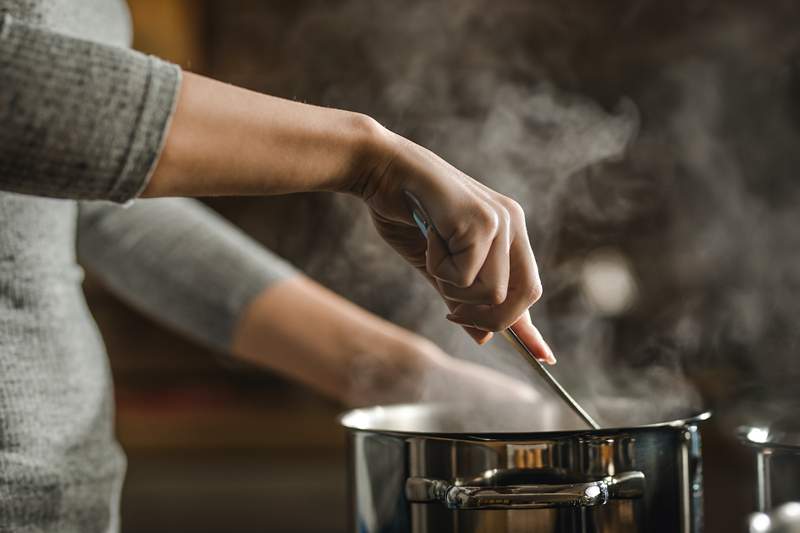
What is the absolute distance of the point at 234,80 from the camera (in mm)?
2139

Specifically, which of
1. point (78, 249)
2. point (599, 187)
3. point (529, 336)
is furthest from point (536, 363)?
point (599, 187)

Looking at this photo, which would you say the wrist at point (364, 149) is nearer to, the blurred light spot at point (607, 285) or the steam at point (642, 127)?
the steam at point (642, 127)

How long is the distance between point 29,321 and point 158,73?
0.31m

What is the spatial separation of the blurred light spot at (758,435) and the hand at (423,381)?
0.64 feet

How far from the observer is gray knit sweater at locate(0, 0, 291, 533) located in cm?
34

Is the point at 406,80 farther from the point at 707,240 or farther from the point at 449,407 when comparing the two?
the point at 449,407

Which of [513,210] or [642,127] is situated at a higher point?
[642,127]

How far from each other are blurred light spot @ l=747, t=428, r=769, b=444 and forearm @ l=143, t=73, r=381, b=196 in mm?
287

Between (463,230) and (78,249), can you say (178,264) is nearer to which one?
(78,249)

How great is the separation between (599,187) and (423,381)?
53.0 inches

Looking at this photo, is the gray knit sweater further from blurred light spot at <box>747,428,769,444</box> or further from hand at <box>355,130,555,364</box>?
blurred light spot at <box>747,428,769,444</box>

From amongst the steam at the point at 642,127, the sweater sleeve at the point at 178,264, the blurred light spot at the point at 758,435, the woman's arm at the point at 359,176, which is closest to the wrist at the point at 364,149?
the woman's arm at the point at 359,176

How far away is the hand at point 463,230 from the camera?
40 centimetres

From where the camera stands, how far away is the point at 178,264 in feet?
2.63
